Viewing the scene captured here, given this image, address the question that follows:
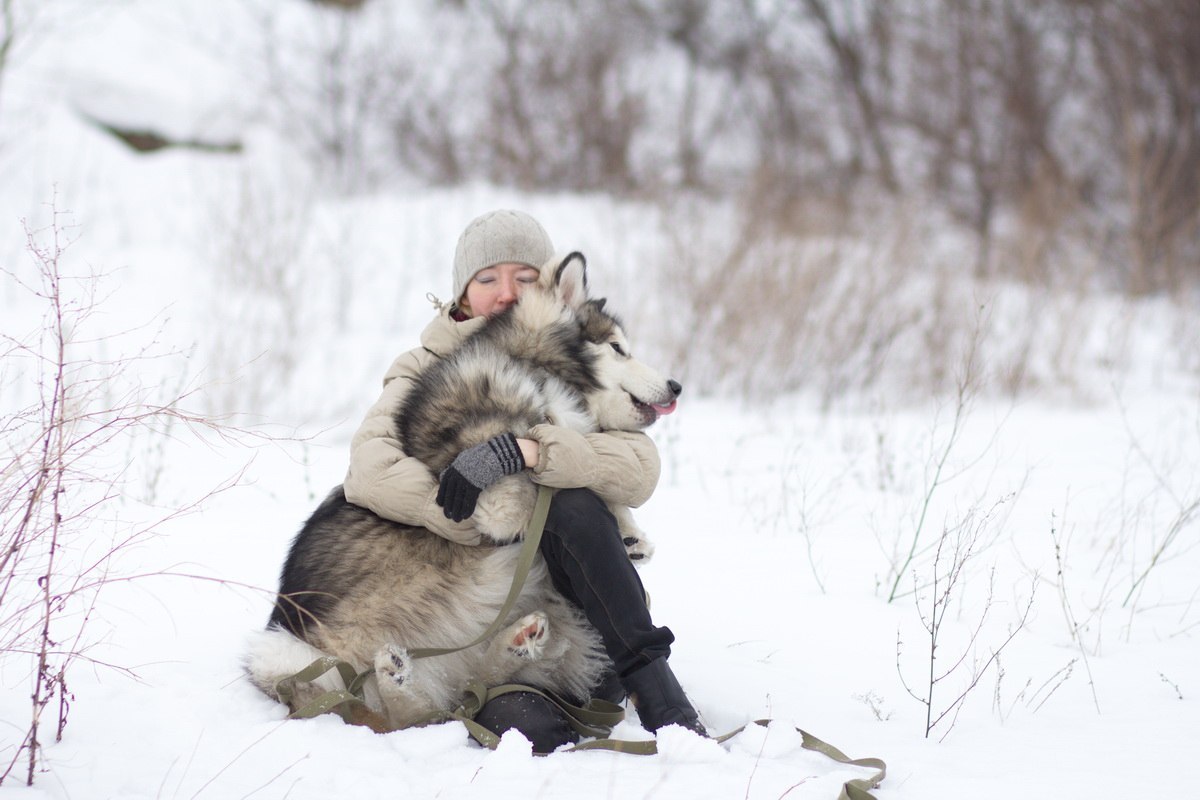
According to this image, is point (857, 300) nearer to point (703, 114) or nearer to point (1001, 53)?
point (1001, 53)

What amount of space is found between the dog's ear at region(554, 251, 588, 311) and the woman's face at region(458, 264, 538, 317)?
1.36ft

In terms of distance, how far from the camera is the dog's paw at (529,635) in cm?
260

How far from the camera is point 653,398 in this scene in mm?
2830

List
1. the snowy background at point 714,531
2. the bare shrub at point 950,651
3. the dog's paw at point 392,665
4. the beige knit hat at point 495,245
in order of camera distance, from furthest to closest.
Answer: the beige knit hat at point 495,245 < the bare shrub at point 950,651 < the dog's paw at point 392,665 < the snowy background at point 714,531

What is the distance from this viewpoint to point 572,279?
2881 mm

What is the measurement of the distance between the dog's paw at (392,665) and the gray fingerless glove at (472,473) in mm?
397

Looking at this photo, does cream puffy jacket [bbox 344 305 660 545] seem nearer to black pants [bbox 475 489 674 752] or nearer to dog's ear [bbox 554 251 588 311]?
black pants [bbox 475 489 674 752]

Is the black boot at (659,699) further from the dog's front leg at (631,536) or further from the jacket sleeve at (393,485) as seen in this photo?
the jacket sleeve at (393,485)

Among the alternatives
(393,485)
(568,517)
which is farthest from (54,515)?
(568,517)

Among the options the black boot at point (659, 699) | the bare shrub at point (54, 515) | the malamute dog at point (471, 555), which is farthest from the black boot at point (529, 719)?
the bare shrub at point (54, 515)

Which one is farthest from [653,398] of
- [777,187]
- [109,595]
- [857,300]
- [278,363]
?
[777,187]

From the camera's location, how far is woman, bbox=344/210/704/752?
253cm

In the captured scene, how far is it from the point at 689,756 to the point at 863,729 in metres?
0.72

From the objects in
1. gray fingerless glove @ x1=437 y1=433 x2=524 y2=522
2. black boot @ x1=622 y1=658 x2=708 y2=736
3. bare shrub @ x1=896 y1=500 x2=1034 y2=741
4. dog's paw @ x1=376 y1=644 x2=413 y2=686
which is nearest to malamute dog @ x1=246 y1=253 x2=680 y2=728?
dog's paw @ x1=376 y1=644 x2=413 y2=686
